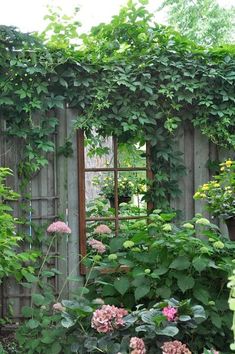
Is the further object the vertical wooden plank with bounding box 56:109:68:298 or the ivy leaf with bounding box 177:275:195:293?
the vertical wooden plank with bounding box 56:109:68:298

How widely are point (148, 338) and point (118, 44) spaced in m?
2.29

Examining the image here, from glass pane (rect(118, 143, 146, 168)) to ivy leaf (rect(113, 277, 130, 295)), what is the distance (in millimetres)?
1356

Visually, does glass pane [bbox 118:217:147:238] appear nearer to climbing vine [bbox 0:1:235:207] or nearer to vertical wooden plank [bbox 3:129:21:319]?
climbing vine [bbox 0:1:235:207]

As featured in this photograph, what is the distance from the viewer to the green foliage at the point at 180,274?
257 cm

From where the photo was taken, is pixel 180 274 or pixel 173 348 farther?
pixel 180 274

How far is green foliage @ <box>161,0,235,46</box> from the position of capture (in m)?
11.2

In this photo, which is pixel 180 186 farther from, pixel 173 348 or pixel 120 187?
pixel 173 348

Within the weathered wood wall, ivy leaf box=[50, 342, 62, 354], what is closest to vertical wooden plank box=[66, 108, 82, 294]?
the weathered wood wall

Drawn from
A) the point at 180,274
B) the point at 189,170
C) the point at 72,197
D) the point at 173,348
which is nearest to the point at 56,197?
the point at 72,197

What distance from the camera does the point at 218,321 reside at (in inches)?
100

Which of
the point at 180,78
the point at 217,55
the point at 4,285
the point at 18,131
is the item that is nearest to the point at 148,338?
the point at 4,285

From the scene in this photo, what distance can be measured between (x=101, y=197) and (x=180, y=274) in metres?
1.74

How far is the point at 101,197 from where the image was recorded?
4.26 metres

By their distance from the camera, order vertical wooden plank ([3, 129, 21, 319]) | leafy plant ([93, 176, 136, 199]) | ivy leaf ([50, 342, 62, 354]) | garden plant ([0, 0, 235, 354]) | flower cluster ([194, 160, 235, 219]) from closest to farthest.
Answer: ivy leaf ([50, 342, 62, 354])
garden plant ([0, 0, 235, 354])
flower cluster ([194, 160, 235, 219])
vertical wooden plank ([3, 129, 21, 319])
leafy plant ([93, 176, 136, 199])
